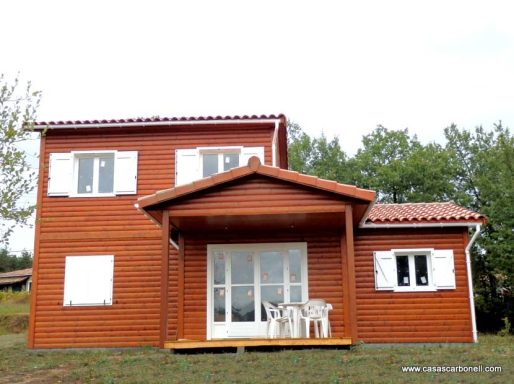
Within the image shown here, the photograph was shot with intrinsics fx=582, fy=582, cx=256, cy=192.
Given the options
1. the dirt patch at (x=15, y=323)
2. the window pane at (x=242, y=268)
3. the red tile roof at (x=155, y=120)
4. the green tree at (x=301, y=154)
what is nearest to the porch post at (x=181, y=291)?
the window pane at (x=242, y=268)

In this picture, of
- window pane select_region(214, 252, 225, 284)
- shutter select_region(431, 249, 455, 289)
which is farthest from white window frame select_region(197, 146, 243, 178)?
shutter select_region(431, 249, 455, 289)

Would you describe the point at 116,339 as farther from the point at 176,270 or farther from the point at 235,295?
the point at 235,295

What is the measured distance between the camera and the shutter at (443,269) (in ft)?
40.9

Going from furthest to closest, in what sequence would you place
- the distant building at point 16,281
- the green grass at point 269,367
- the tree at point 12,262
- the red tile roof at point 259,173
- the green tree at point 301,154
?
the tree at point 12,262
the distant building at point 16,281
the green tree at point 301,154
the red tile roof at point 259,173
the green grass at point 269,367

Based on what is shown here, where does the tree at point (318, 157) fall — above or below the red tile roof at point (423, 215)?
above

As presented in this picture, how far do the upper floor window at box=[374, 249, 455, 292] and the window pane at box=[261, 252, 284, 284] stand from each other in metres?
2.08

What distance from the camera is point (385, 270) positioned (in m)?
12.7

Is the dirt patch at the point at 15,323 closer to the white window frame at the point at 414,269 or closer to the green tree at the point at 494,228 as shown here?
the green tree at the point at 494,228

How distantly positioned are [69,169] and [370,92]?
25.5m

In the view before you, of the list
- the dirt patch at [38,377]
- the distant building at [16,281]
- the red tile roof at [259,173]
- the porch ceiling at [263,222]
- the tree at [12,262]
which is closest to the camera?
the dirt patch at [38,377]

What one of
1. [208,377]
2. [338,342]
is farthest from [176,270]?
[208,377]

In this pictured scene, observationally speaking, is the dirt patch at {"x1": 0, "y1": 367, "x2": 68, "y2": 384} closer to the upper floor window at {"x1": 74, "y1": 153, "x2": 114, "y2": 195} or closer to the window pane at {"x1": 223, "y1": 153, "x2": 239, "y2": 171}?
the upper floor window at {"x1": 74, "y1": 153, "x2": 114, "y2": 195}

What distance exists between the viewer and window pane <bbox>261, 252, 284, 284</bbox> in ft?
41.2

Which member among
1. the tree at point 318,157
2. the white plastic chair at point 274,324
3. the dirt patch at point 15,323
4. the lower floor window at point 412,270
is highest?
the tree at point 318,157
